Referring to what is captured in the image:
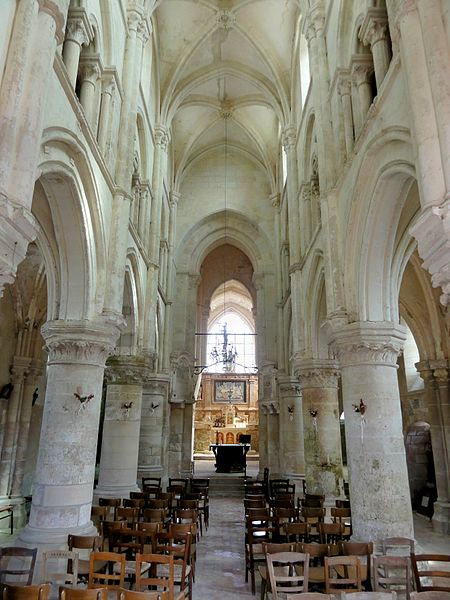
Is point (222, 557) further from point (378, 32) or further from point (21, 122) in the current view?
point (378, 32)

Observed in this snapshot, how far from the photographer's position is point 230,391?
118 feet

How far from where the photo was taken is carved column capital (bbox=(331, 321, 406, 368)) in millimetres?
8695

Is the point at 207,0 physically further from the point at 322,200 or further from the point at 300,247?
the point at 322,200

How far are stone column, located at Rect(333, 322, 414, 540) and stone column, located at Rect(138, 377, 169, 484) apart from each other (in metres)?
9.36

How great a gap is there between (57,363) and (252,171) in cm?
1914

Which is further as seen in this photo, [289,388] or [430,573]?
[289,388]

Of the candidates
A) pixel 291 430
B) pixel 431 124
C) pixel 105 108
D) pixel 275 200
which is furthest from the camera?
pixel 275 200

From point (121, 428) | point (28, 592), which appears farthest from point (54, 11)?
point (121, 428)

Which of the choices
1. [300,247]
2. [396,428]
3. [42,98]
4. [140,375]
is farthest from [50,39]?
[300,247]

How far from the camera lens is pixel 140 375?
13500 mm

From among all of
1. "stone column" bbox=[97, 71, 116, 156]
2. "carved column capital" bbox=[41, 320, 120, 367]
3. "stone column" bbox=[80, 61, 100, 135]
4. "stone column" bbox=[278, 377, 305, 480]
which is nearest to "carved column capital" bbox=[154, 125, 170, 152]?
"stone column" bbox=[97, 71, 116, 156]

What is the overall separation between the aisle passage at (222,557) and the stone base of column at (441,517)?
5300 mm

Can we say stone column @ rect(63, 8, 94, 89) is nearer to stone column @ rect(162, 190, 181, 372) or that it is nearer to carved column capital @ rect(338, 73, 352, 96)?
carved column capital @ rect(338, 73, 352, 96)

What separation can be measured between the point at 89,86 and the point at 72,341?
5398 mm
